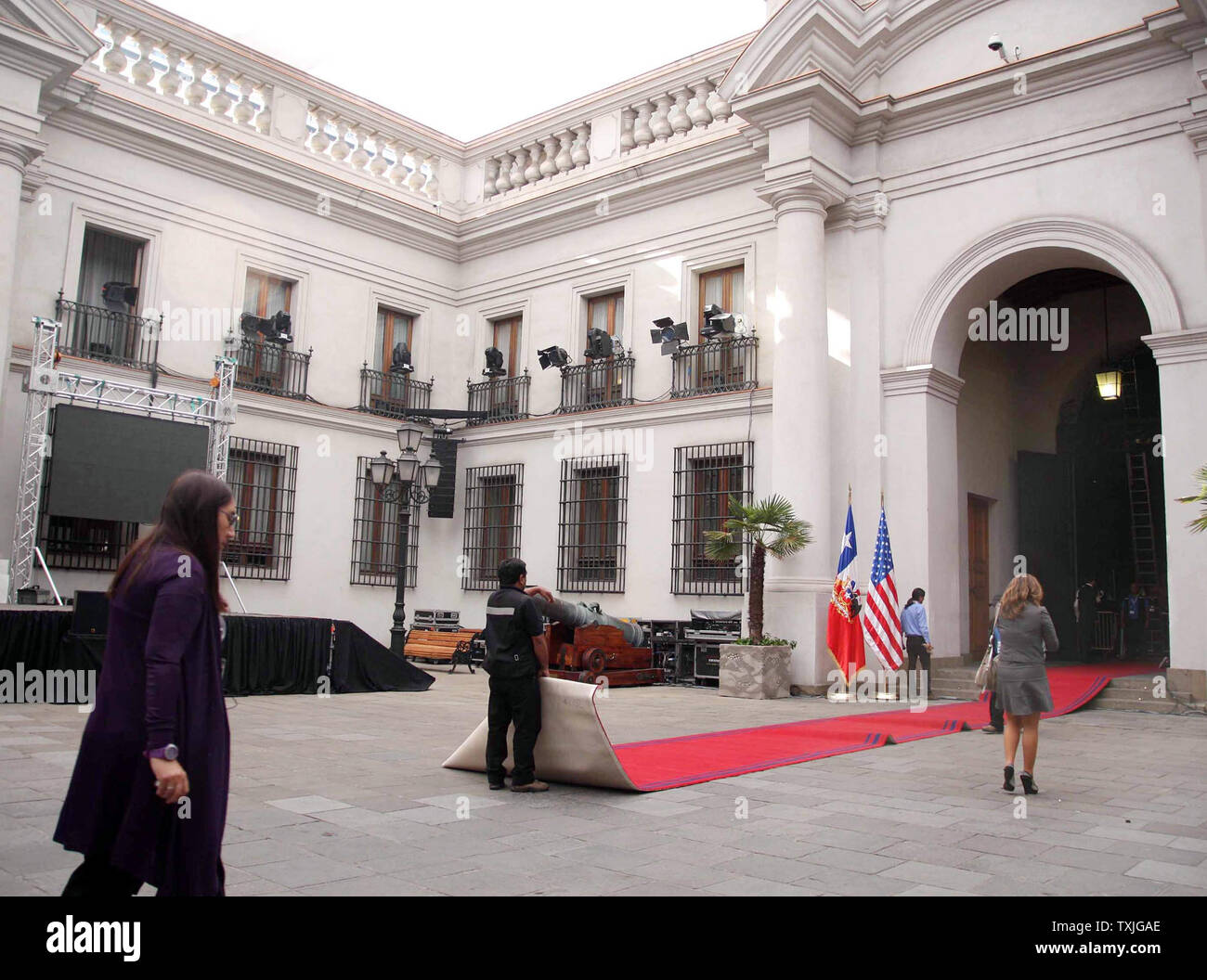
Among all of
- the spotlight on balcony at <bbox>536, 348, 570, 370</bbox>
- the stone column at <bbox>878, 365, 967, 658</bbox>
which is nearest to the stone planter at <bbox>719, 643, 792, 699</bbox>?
the stone column at <bbox>878, 365, 967, 658</bbox>

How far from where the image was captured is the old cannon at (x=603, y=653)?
12.8 metres

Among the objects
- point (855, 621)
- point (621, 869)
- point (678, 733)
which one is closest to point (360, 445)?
point (855, 621)

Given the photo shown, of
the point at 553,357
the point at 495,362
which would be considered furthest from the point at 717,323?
the point at 495,362

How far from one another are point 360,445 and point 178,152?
603 cm

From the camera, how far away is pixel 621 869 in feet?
15.2

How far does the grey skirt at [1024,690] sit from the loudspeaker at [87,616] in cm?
907

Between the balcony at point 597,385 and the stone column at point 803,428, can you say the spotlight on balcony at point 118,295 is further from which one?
the stone column at point 803,428

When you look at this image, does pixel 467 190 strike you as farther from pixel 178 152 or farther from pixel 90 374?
pixel 90 374

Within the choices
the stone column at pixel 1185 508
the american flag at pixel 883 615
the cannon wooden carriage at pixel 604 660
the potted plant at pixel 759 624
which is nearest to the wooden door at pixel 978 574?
the american flag at pixel 883 615

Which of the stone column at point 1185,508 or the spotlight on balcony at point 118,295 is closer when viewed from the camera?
the stone column at point 1185,508

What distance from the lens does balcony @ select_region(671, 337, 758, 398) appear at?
16516 millimetres

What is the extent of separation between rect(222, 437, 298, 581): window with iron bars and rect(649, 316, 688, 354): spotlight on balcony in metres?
7.02

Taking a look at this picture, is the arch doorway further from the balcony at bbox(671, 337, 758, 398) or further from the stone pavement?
the stone pavement
